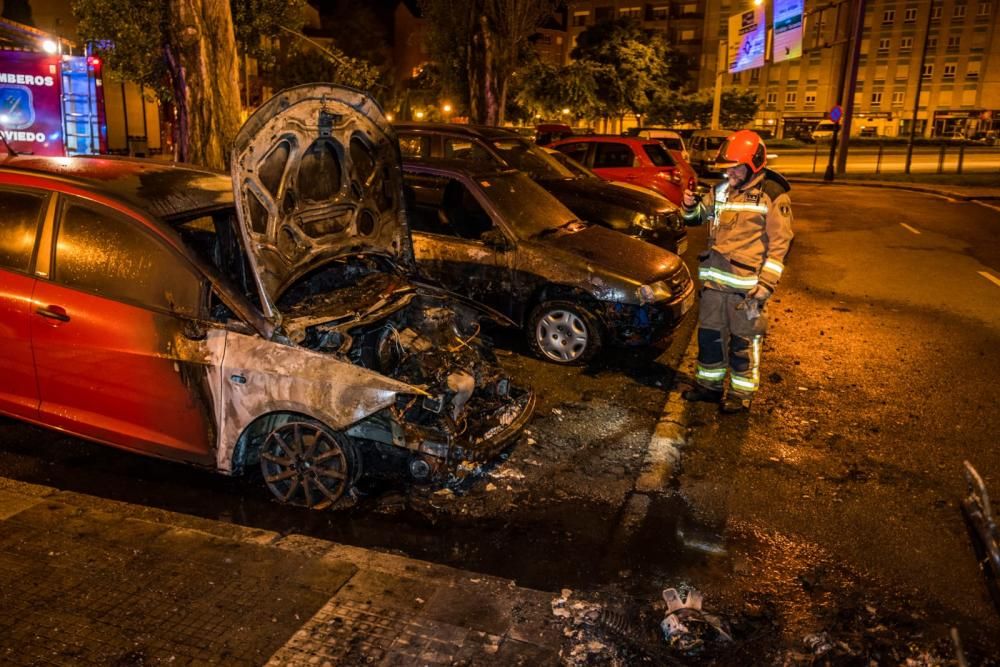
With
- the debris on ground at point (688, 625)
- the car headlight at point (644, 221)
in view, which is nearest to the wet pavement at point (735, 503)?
the debris on ground at point (688, 625)

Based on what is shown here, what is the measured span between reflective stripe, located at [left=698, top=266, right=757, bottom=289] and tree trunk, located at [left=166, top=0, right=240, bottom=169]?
20.6 feet

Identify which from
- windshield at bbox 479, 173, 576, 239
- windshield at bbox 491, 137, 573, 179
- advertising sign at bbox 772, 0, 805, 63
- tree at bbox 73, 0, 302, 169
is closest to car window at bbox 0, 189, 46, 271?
windshield at bbox 479, 173, 576, 239

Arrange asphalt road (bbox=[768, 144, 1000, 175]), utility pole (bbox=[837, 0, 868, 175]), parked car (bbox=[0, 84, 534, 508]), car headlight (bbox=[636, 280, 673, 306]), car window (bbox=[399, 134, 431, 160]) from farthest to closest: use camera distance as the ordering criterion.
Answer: asphalt road (bbox=[768, 144, 1000, 175]) → utility pole (bbox=[837, 0, 868, 175]) → car window (bbox=[399, 134, 431, 160]) → car headlight (bbox=[636, 280, 673, 306]) → parked car (bbox=[0, 84, 534, 508])

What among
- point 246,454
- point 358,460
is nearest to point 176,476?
point 246,454

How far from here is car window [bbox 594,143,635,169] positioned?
14562mm

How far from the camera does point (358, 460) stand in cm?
405

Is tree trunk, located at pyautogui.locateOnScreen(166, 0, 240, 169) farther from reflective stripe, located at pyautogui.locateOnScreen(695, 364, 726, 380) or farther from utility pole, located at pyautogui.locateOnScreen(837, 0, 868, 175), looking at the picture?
utility pole, located at pyautogui.locateOnScreen(837, 0, 868, 175)

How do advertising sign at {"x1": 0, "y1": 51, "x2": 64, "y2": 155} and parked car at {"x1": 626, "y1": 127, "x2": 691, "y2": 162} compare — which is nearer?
advertising sign at {"x1": 0, "y1": 51, "x2": 64, "y2": 155}

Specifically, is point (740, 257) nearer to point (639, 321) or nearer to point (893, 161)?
point (639, 321)

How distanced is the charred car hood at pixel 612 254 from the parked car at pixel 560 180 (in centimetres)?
209

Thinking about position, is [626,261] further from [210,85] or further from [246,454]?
[210,85]

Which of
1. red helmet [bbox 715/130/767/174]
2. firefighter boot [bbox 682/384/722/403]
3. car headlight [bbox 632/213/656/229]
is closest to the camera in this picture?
red helmet [bbox 715/130/767/174]

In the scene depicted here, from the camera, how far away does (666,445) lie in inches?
Result: 201

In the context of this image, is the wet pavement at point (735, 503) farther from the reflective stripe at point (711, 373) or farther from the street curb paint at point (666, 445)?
the reflective stripe at point (711, 373)
